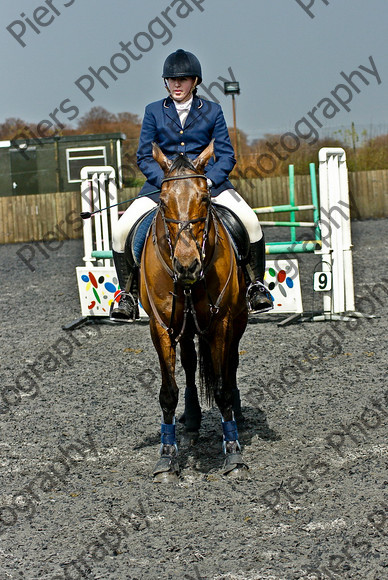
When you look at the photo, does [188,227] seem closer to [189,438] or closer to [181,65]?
[181,65]

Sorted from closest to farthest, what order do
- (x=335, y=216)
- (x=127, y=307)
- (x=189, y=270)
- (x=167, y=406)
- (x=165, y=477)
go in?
(x=189, y=270) → (x=165, y=477) → (x=167, y=406) → (x=127, y=307) → (x=335, y=216)

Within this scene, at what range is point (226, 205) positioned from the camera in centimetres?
Answer: 557

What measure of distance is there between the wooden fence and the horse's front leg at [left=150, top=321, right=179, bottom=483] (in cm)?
2166

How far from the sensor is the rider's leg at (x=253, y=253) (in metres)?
5.61

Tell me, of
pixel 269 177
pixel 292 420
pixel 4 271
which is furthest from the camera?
pixel 269 177

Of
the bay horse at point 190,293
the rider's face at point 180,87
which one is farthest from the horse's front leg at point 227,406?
the rider's face at point 180,87

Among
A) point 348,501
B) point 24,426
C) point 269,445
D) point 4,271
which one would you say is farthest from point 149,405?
point 4,271

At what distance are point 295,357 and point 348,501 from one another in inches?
155

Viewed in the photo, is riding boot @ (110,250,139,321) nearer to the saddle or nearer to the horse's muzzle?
the saddle

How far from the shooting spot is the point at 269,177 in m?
27.4

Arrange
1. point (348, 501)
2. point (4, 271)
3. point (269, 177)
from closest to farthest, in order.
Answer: point (348, 501), point (4, 271), point (269, 177)

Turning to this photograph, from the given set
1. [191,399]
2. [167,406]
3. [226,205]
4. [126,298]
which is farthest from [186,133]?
[191,399]

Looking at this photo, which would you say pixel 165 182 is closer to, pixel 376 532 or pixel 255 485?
pixel 255 485

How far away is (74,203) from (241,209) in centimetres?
2186
